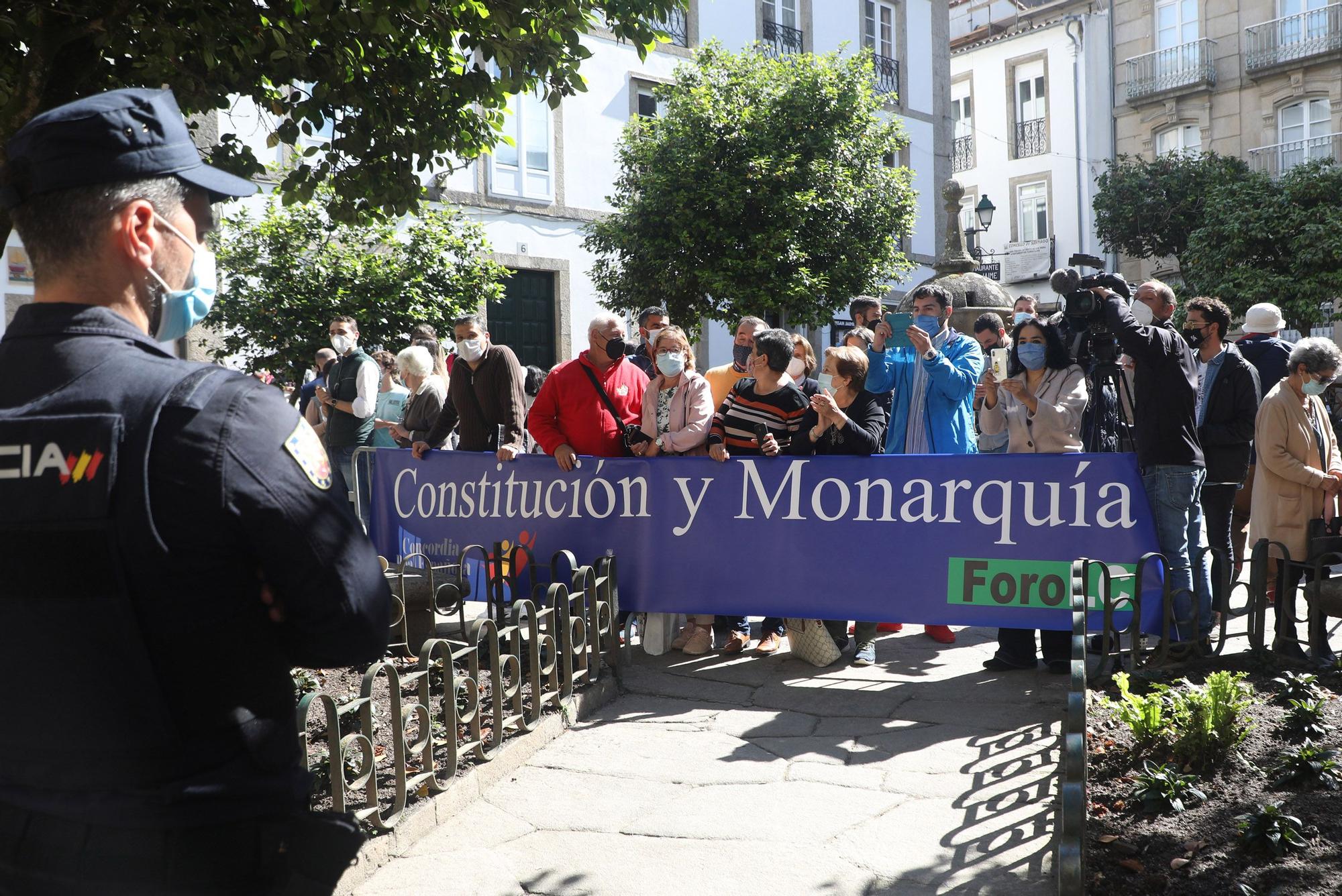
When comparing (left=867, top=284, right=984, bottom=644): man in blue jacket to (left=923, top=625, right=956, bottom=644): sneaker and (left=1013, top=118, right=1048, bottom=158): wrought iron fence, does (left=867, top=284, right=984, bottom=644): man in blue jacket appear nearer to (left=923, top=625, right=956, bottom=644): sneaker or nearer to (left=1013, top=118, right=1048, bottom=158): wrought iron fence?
(left=923, top=625, right=956, bottom=644): sneaker

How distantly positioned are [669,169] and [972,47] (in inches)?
931

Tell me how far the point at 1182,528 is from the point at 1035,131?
34256 millimetres

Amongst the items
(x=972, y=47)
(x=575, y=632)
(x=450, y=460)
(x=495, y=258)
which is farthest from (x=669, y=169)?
(x=972, y=47)

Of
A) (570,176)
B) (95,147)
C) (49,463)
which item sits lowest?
(49,463)

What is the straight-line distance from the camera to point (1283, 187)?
27781 mm

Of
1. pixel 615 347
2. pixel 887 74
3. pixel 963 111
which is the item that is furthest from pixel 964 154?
pixel 615 347

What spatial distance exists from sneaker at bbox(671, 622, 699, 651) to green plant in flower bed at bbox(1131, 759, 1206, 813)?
11.7ft

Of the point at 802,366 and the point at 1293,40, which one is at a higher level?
the point at 1293,40

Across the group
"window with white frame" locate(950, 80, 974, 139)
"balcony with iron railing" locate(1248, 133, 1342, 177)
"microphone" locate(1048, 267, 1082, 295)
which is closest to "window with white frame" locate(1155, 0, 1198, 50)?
"balcony with iron railing" locate(1248, 133, 1342, 177)

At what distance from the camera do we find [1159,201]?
104 feet

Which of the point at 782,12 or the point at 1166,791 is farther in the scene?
the point at 782,12

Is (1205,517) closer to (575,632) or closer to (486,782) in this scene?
(575,632)

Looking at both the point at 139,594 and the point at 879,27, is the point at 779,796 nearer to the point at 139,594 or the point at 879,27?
the point at 139,594

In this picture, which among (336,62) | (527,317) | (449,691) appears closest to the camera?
(449,691)
